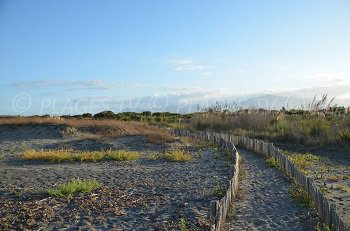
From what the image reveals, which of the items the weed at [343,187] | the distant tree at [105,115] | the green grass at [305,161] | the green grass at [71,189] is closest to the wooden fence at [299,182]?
the green grass at [305,161]

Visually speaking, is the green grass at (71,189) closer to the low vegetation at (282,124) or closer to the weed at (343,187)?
the weed at (343,187)

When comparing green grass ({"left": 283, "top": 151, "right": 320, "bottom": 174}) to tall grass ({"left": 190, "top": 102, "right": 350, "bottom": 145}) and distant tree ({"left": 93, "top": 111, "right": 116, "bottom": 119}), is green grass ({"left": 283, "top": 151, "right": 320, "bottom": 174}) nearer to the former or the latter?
tall grass ({"left": 190, "top": 102, "right": 350, "bottom": 145})

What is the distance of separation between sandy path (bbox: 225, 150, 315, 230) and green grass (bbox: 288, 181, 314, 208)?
0.09 meters

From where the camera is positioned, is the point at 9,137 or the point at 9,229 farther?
the point at 9,137

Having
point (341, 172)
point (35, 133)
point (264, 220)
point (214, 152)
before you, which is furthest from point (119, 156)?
point (35, 133)

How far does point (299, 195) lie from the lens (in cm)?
838

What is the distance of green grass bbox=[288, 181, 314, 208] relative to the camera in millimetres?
7914

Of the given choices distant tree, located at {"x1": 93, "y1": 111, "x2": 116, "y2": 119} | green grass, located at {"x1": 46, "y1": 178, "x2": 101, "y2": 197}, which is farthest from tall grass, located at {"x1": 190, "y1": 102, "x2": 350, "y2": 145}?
distant tree, located at {"x1": 93, "y1": 111, "x2": 116, "y2": 119}

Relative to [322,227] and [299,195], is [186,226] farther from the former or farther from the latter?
[299,195]

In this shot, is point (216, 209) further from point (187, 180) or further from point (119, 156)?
point (119, 156)

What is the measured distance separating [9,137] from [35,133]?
1234 millimetres

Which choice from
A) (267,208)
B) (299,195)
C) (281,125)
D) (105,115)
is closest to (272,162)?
(299,195)

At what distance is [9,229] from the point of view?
20.8 ft

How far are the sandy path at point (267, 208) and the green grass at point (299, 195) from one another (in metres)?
0.09
